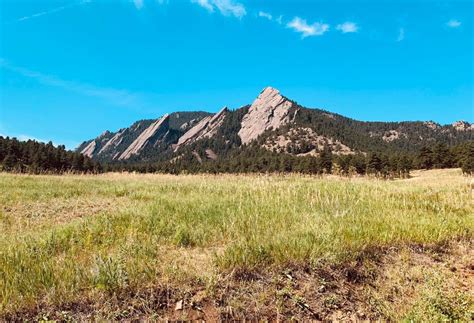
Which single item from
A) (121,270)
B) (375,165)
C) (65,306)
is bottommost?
(65,306)

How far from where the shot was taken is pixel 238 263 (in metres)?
4.88

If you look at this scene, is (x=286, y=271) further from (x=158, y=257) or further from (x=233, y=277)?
(x=158, y=257)

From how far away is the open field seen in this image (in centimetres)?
409

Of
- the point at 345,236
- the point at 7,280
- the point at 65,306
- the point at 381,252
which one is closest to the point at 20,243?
the point at 7,280

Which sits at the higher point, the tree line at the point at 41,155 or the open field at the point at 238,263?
the tree line at the point at 41,155

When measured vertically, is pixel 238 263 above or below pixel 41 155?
below

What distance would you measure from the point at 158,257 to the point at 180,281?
857mm

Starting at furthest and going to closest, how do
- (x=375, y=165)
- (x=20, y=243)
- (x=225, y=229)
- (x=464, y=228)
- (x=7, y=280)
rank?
(x=375, y=165) → (x=464, y=228) → (x=225, y=229) → (x=20, y=243) → (x=7, y=280)

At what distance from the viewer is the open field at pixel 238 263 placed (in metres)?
4.09

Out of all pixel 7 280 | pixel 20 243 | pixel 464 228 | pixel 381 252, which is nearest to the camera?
pixel 7 280

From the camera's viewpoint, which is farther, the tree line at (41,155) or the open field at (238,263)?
the tree line at (41,155)

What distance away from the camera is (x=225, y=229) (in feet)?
21.3

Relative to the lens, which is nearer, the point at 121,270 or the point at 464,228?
the point at 121,270

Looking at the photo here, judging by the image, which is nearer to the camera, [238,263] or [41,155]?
[238,263]
